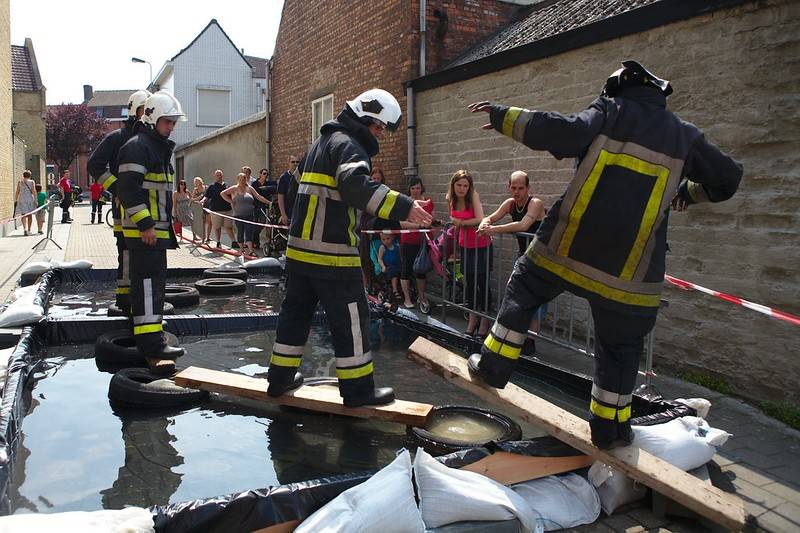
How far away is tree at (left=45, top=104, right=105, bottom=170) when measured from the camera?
59.7 m

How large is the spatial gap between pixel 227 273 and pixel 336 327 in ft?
19.4

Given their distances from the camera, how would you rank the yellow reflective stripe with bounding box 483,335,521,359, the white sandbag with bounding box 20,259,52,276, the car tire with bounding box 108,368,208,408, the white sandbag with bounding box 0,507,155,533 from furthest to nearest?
1. the white sandbag with bounding box 20,259,52,276
2. the car tire with bounding box 108,368,208,408
3. the yellow reflective stripe with bounding box 483,335,521,359
4. the white sandbag with bounding box 0,507,155,533

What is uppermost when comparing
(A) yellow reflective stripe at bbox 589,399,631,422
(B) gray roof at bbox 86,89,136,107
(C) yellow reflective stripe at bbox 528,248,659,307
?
(B) gray roof at bbox 86,89,136,107

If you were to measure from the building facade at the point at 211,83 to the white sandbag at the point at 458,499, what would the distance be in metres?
35.3

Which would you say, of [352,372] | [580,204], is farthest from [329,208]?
[580,204]

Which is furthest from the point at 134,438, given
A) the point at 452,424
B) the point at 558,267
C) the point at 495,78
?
the point at 495,78

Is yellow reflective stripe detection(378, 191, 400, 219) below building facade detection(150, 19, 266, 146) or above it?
below

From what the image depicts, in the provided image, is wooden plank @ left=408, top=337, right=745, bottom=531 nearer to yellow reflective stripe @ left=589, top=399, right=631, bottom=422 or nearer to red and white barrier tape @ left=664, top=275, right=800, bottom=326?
yellow reflective stripe @ left=589, top=399, right=631, bottom=422

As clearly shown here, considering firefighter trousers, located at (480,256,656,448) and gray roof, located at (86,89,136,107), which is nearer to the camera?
firefighter trousers, located at (480,256,656,448)

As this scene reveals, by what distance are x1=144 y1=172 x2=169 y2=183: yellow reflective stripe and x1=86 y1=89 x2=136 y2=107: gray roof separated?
83.6 meters

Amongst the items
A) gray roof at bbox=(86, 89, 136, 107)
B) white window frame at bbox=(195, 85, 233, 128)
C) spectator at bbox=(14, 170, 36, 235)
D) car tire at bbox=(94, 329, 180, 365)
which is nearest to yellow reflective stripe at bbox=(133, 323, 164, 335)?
car tire at bbox=(94, 329, 180, 365)

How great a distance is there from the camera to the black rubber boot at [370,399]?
12.8ft

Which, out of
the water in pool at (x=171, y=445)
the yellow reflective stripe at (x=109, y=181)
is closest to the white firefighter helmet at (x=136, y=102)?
the yellow reflective stripe at (x=109, y=181)

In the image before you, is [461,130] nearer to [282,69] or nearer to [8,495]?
[8,495]
